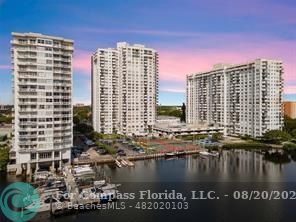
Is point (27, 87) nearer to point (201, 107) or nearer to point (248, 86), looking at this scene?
point (248, 86)

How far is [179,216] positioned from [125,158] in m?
17.6

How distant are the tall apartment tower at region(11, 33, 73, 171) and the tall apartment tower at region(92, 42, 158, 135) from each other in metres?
23.0

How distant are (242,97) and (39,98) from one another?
36.9 m

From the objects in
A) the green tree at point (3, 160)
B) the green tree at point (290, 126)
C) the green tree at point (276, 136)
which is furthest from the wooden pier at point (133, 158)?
the green tree at point (290, 126)

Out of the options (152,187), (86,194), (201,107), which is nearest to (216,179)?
(152,187)

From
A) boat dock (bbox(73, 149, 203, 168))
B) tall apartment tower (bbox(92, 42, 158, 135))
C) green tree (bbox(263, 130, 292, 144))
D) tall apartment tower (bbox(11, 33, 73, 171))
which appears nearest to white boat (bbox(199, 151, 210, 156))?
boat dock (bbox(73, 149, 203, 168))

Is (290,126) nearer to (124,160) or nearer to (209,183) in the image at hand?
(124,160)

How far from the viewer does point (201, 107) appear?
63906 millimetres

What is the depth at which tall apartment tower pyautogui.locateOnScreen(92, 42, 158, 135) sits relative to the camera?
52812 millimetres

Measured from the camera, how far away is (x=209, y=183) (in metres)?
25.6

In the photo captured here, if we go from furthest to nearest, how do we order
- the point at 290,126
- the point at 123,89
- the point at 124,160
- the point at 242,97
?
the point at 290,126 < the point at 123,89 < the point at 242,97 < the point at 124,160

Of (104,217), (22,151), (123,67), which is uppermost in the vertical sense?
(123,67)

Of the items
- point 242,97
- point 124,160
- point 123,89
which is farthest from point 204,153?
point 123,89

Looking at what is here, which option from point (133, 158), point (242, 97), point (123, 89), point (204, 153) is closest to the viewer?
point (133, 158)
